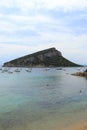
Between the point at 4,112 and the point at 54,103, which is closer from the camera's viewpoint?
the point at 4,112

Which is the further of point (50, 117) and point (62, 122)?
point (50, 117)

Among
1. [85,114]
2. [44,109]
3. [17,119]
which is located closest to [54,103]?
[44,109]

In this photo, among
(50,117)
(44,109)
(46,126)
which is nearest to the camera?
(46,126)

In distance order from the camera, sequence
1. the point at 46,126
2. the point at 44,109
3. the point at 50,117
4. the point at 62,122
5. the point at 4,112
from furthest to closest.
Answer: the point at 44,109, the point at 4,112, the point at 50,117, the point at 62,122, the point at 46,126

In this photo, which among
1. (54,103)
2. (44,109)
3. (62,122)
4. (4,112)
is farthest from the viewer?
(54,103)

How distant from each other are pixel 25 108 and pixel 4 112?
307 cm

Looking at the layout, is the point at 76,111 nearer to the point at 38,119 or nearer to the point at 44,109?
the point at 44,109

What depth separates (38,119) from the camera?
23.4m

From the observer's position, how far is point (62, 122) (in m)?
22.2

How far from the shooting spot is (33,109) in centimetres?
2802

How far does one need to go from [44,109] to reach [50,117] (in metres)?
3.87

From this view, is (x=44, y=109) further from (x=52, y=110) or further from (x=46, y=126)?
(x=46, y=126)

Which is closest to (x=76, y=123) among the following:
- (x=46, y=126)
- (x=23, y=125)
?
(x=46, y=126)

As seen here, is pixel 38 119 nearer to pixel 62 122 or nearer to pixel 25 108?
pixel 62 122
